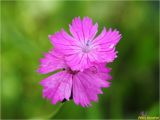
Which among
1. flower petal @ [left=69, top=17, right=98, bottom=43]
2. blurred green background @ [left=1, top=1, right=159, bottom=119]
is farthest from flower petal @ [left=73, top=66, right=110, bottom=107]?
blurred green background @ [left=1, top=1, right=159, bottom=119]

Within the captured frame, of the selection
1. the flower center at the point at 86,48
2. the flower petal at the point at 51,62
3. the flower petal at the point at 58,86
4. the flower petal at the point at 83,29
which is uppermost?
the flower petal at the point at 83,29

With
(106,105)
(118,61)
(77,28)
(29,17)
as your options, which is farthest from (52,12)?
(77,28)

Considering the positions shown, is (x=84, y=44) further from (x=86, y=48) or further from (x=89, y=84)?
(x=89, y=84)

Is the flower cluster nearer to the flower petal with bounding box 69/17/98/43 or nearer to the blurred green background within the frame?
the flower petal with bounding box 69/17/98/43

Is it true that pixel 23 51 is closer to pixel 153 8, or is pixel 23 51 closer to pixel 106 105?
pixel 106 105

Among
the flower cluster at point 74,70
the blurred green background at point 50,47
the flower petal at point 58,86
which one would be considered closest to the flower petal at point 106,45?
the flower cluster at point 74,70

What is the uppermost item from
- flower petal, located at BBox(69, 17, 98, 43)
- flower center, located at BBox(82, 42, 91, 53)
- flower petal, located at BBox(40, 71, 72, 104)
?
flower petal, located at BBox(69, 17, 98, 43)

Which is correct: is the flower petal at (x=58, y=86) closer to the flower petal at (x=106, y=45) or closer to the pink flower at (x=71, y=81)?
A: the pink flower at (x=71, y=81)

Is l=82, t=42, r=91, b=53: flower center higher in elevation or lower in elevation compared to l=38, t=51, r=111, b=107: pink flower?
higher
